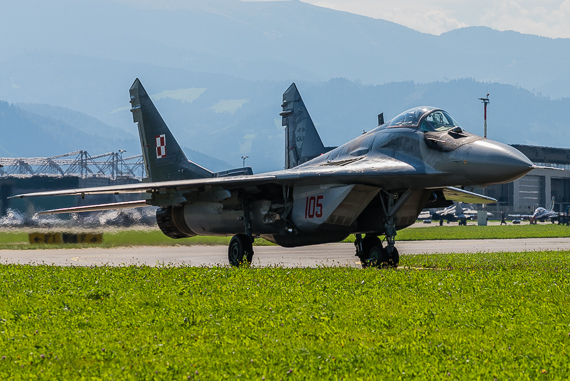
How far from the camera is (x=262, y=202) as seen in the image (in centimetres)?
1688

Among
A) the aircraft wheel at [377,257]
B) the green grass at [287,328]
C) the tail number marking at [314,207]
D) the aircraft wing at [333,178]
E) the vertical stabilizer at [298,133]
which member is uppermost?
the vertical stabilizer at [298,133]

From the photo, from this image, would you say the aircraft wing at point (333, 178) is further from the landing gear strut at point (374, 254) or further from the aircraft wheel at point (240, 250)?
the landing gear strut at point (374, 254)

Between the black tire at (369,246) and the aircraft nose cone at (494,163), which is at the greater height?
the aircraft nose cone at (494,163)

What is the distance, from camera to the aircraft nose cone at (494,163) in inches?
508

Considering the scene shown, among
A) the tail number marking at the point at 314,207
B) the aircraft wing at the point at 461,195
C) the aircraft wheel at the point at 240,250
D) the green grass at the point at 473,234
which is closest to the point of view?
the tail number marking at the point at 314,207

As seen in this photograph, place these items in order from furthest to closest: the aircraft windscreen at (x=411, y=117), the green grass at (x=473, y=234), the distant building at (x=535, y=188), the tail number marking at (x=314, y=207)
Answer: the distant building at (x=535, y=188)
the green grass at (x=473, y=234)
the tail number marking at (x=314, y=207)
the aircraft windscreen at (x=411, y=117)

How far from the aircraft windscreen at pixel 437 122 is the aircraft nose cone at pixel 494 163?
1140mm

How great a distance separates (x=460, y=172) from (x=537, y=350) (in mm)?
7821

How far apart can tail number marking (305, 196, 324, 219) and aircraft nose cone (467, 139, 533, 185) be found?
12.1 feet

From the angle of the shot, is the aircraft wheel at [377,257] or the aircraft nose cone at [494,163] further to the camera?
the aircraft wheel at [377,257]

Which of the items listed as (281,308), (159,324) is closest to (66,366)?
(159,324)

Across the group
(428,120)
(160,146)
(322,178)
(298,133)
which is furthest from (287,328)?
(298,133)

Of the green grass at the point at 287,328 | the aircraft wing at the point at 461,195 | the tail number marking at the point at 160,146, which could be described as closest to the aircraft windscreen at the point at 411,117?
the aircraft wing at the point at 461,195

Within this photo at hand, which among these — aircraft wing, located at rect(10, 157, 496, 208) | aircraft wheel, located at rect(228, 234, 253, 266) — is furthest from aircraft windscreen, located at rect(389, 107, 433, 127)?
aircraft wheel, located at rect(228, 234, 253, 266)
